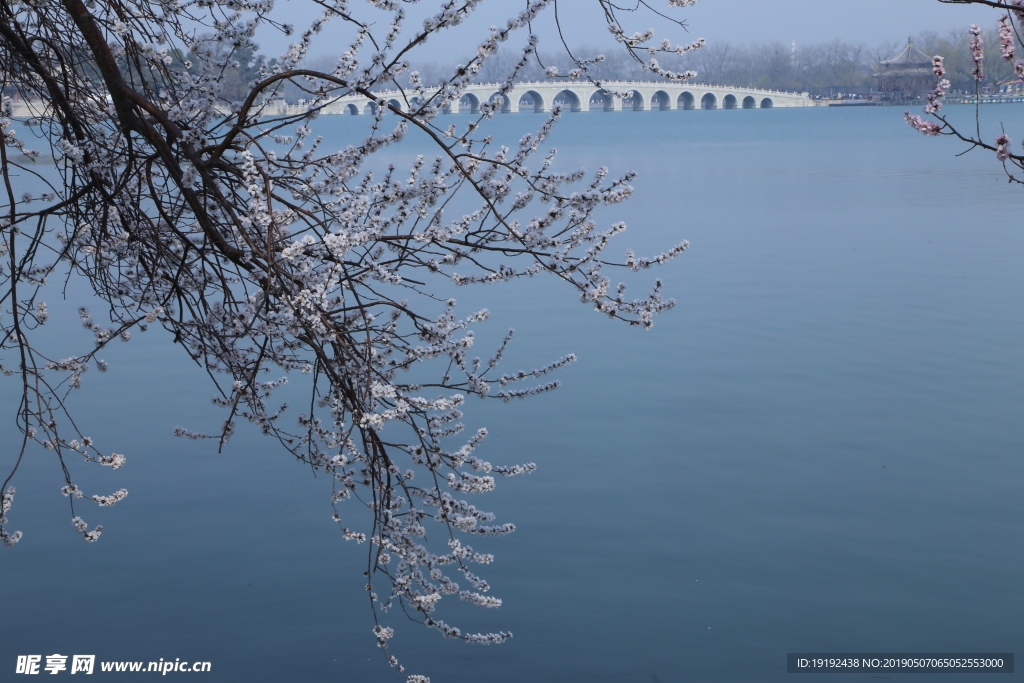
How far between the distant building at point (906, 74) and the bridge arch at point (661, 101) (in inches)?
921

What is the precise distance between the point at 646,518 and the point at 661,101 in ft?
390

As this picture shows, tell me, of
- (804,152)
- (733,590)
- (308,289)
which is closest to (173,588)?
(733,590)

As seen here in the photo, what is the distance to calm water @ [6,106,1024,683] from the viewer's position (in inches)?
208

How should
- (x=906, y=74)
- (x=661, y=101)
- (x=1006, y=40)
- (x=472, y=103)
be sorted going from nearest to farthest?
(x=1006, y=40) < (x=472, y=103) < (x=906, y=74) < (x=661, y=101)

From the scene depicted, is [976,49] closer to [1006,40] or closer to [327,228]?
[1006,40]

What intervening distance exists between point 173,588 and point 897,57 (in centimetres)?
12586

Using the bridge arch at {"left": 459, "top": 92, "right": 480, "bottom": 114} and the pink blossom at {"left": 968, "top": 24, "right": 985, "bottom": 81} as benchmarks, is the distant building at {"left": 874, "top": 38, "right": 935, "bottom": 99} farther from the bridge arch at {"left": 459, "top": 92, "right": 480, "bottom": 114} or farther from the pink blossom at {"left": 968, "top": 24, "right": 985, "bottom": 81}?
the pink blossom at {"left": 968, "top": 24, "right": 985, "bottom": 81}

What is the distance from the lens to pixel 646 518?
6.54 metres

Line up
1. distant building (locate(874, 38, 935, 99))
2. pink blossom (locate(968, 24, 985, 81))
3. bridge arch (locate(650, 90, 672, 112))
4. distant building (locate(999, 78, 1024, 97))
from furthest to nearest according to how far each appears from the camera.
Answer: bridge arch (locate(650, 90, 672, 112)) < distant building (locate(874, 38, 935, 99)) < distant building (locate(999, 78, 1024, 97)) < pink blossom (locate(968, 24, 985, 81))

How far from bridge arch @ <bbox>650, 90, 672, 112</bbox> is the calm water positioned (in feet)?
340

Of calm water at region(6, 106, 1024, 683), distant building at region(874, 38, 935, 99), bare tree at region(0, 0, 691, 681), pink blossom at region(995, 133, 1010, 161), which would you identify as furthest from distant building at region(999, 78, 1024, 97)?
distant building at region(874, 38, 935, 99)

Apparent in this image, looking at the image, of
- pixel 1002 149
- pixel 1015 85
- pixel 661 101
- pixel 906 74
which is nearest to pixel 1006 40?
pixel 1002 149

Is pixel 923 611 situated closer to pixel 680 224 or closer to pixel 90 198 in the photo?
pixel 90 198

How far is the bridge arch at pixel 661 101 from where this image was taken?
372 feet
